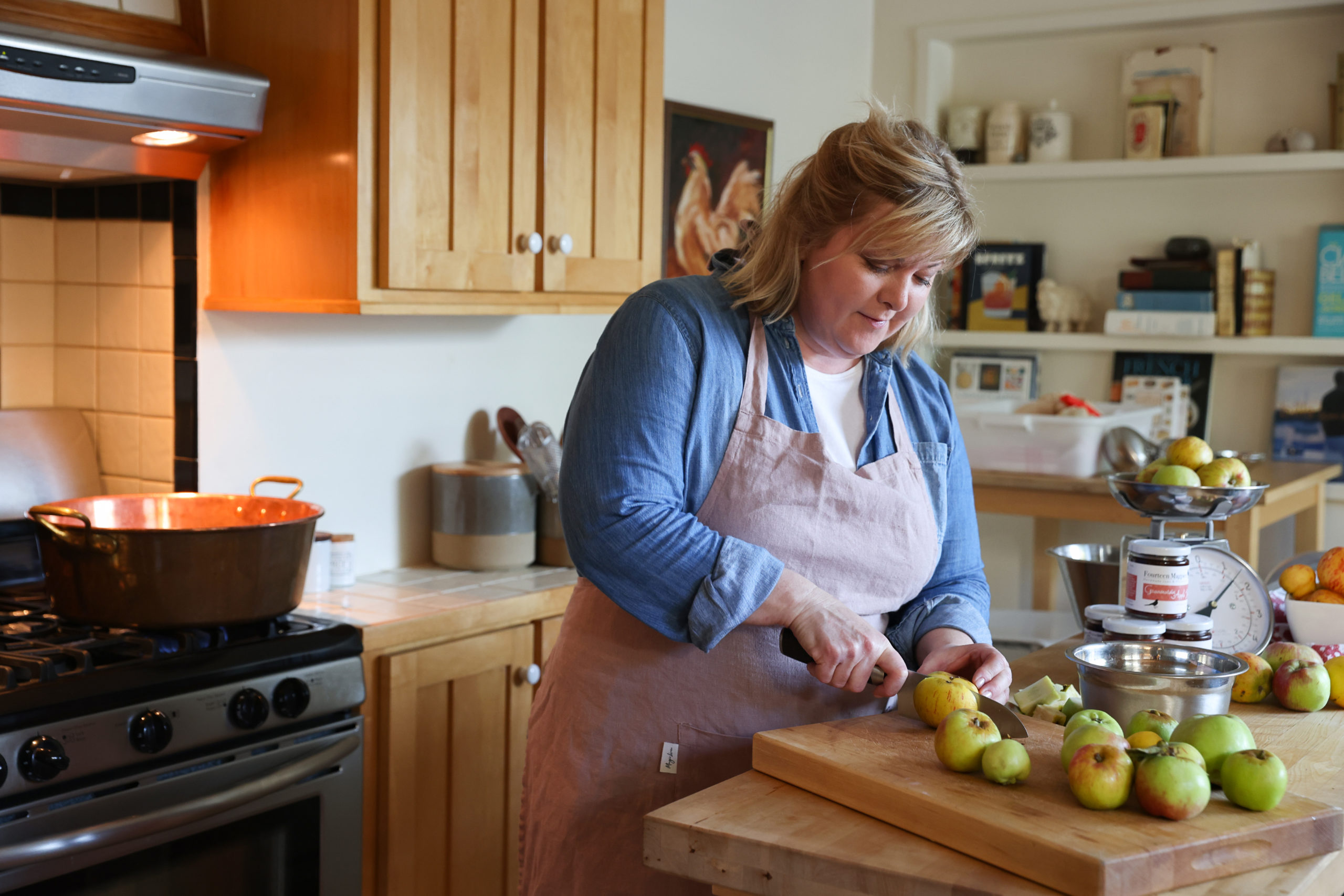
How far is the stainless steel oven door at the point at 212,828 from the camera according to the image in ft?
5.58

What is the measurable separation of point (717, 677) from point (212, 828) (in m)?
0.88

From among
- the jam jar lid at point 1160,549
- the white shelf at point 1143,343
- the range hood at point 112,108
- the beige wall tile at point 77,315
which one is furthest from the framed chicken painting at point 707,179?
the jam jar lid at point 1160,549

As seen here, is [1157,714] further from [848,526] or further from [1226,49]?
[1226,49]

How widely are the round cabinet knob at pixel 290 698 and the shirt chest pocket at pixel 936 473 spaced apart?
1027 millimetres

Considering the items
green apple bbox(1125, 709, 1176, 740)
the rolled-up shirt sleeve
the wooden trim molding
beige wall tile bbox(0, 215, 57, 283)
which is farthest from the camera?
beige wall tile bbox(0, 215, 57, 283)

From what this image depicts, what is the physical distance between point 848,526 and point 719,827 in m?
0.51

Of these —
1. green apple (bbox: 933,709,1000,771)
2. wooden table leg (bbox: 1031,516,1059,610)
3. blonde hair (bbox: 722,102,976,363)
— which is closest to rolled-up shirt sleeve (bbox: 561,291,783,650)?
blonde hair (bbox: 722,102,976,363)

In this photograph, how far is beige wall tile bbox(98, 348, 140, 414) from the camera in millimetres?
2457

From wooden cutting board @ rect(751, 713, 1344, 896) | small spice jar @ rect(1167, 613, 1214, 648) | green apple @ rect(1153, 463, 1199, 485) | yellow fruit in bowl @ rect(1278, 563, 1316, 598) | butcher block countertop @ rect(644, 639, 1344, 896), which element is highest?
green apple @ rect(1153, 463, 1199, 485)

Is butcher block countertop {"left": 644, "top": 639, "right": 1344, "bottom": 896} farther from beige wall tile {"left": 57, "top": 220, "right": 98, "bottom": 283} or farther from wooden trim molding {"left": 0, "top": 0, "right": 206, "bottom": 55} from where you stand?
beige wall tile {"left": 57, "top": 220, "right": 98, "bottom": 283}

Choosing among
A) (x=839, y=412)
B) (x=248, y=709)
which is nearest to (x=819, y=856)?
(x=839, y=412)

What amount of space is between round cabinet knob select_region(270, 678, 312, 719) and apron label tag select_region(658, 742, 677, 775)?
2.33ft

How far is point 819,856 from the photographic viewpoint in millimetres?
1170

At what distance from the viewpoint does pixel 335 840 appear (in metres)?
2.13
